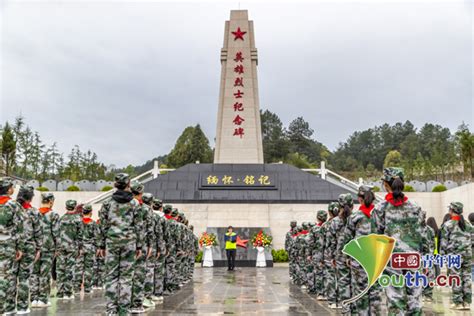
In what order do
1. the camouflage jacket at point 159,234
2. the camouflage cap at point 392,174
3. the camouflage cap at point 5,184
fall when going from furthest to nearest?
1. the camouflage jacket at point 159,234
2. the camouflage cap at point 5,184
3. the camouflage cap at point 392,174

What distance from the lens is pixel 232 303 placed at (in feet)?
23.5

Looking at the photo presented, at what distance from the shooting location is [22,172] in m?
36.2

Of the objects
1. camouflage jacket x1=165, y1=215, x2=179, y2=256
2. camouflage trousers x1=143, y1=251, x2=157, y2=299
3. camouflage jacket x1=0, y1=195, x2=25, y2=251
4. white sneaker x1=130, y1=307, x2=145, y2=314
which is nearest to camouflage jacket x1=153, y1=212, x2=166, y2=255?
camouflage trousers x1=143, y1=251, x2=157, y2=299

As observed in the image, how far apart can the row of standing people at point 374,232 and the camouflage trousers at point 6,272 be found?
4.24 meters

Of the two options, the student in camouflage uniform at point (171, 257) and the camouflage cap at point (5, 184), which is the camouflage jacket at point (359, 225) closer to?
the student in camouflage uniform at point (171, 257)

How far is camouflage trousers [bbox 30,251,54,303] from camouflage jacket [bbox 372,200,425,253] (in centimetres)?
522

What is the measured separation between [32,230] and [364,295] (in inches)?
181

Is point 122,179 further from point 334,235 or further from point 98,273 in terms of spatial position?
point 98,273

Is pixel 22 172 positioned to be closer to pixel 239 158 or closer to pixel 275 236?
pixel 239 158

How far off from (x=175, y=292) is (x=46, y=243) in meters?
2.81

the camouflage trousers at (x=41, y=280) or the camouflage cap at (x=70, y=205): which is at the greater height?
the camouflage cap at (x=70, y=205)

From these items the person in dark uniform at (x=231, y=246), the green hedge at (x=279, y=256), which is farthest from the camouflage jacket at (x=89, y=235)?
the green hedge at (x=279, y=256)

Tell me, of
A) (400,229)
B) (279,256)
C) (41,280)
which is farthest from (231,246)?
(400,229)

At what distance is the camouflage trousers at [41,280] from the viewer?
668 cm
